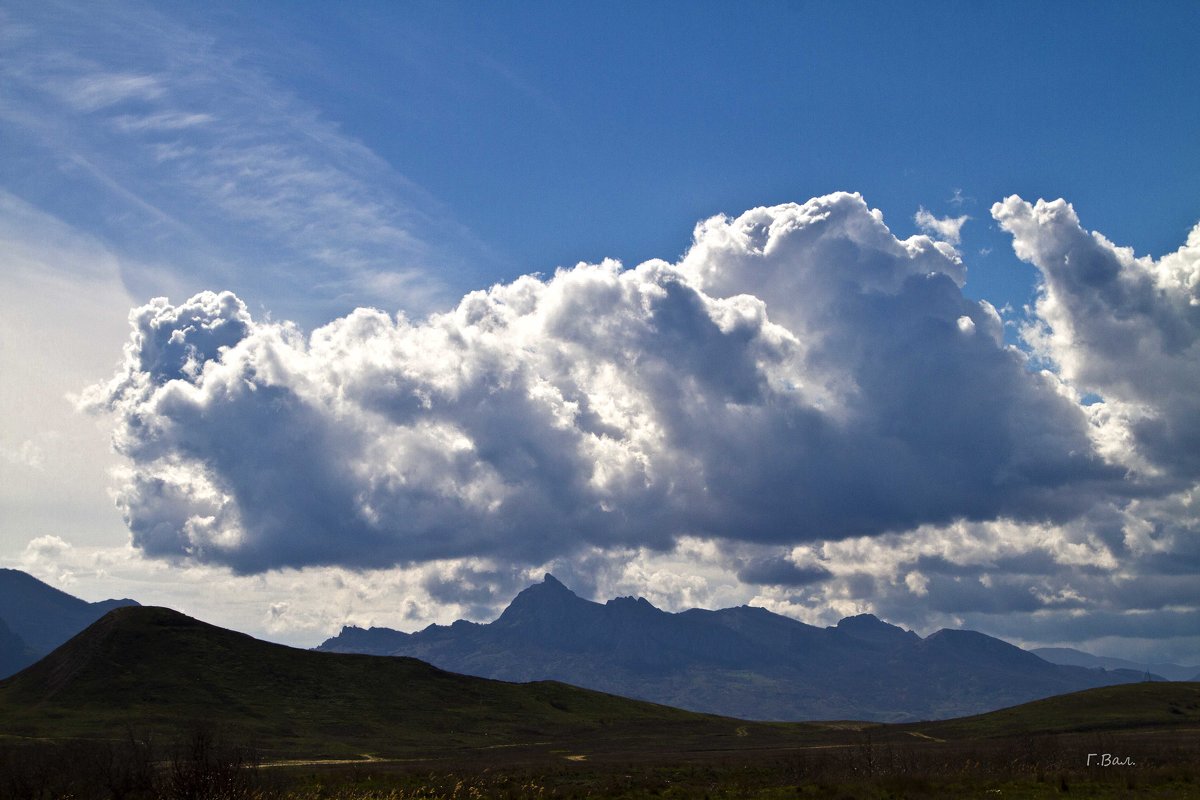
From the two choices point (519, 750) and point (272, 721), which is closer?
point (519, 750)

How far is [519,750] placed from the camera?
5374 inches

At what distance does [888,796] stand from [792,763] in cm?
3362

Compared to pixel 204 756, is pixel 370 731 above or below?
below

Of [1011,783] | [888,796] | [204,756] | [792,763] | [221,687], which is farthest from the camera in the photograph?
[221,687]

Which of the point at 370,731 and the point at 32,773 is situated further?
the point at 370,731

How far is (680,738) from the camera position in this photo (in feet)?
529

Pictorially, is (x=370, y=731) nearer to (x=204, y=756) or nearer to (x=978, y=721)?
(x=978, y=721)

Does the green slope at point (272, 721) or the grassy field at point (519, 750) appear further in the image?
the green slope at point (272, 721)

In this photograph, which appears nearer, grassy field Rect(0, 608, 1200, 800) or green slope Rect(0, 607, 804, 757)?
grassy field Rect(0, 608, 1200, 800)

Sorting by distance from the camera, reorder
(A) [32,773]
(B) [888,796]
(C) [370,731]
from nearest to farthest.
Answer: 1. (B) [888,796]
2. (A) [32,773]
3. (C) [370,731]

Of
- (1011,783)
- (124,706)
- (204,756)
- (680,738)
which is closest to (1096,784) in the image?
(1011,783)

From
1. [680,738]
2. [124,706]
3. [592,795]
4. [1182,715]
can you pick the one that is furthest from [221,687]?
[1182,715]

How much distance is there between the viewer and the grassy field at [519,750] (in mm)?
57656

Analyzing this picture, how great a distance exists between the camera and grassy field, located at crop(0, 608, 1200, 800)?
57656mm
